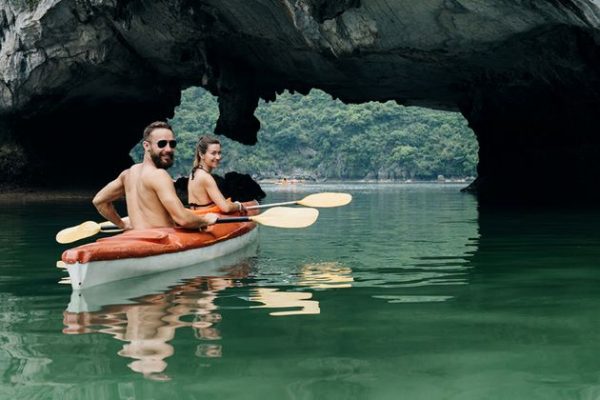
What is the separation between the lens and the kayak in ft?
17.8

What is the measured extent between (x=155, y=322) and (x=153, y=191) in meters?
2.36

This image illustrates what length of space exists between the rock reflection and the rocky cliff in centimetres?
742

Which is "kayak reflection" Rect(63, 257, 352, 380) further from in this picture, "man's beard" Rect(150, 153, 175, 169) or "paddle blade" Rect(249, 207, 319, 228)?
"man's beard" Rect(150, 153, 175, 169)

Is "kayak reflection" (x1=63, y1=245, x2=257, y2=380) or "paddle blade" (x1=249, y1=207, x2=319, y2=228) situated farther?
"paddle blade" (x1=249, y1=207, x2=319, y2=228)

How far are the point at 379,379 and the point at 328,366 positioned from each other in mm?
287

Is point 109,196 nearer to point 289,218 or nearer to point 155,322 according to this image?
point 289,218

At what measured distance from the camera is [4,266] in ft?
23.4

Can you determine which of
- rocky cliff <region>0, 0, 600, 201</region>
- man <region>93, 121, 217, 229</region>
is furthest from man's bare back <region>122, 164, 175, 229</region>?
rocky cliff <region>0, 0, 600, 201</region>

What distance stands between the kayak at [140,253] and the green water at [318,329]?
14cm

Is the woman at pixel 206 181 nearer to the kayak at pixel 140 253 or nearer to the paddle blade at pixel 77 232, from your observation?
the kayak at pixel 140 253

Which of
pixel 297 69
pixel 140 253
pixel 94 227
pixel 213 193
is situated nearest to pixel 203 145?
pixel 213 193

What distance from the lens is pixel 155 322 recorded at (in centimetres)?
428

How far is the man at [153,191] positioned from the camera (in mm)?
6266

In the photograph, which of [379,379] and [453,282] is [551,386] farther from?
[453,282]
